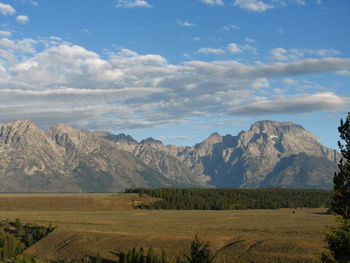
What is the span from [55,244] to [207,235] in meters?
30.8

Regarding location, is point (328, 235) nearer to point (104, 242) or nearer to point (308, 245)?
point (308, 245)

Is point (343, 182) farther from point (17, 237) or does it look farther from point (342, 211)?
point (17, 237)

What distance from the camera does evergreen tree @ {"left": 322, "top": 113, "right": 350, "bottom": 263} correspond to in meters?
33.0

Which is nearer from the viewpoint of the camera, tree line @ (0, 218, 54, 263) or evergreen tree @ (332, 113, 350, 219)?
evergreen tree @ (332, 113, 350, 219)

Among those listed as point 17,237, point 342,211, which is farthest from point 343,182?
point 17,237

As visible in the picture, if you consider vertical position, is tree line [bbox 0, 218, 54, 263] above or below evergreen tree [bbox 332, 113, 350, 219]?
below

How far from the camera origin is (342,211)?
36469 millimetres

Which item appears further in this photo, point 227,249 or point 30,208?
point 30,208

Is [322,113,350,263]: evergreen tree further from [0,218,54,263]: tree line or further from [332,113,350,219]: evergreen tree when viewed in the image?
[0,218,54,263]: tree line

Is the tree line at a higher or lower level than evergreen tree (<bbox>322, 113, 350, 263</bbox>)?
lower

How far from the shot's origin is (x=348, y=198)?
3684 cm

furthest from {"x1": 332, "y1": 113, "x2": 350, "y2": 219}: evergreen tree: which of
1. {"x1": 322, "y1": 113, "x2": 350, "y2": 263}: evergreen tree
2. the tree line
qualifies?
the tree line

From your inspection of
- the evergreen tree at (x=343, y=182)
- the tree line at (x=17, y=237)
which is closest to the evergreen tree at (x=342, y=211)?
the evergreen tree at (x=343, y=182)

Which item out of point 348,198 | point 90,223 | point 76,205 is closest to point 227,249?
point 348,198
